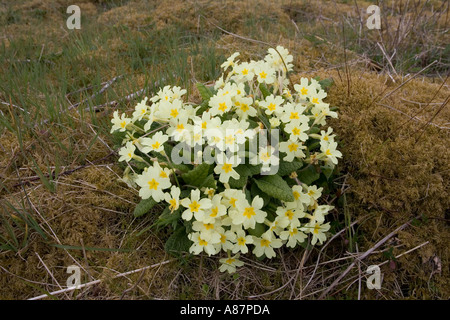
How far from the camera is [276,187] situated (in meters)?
1.74

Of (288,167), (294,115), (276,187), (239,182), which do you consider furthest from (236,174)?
(294,115)

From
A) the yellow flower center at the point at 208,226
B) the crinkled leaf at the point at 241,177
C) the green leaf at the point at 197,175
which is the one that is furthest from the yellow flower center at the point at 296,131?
the yellow flower center at the point at 208,226

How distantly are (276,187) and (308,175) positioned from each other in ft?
0.96

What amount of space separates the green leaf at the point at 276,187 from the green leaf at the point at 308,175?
22cm

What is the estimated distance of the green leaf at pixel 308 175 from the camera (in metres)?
1.94

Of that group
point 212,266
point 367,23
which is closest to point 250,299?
point 212,266

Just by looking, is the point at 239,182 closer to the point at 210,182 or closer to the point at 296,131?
the point at 210,182

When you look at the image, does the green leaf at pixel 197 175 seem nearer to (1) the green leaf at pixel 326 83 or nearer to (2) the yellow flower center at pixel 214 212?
(2) the yellow flower center at pixel 214 212

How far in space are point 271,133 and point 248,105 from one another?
20cm

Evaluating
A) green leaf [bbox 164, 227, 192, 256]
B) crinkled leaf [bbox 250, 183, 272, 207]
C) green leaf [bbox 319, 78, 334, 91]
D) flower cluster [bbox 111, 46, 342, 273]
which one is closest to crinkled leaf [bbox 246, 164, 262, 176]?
flower cluster [bbox 111, 46, 342, 273]

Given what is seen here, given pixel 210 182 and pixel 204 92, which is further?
pixel 204 92

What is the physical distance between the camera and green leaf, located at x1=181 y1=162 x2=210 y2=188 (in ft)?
5.65

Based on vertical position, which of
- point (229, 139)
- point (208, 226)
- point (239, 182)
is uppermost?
point (229, 139)

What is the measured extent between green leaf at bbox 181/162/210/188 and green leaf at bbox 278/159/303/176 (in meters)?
0.40
